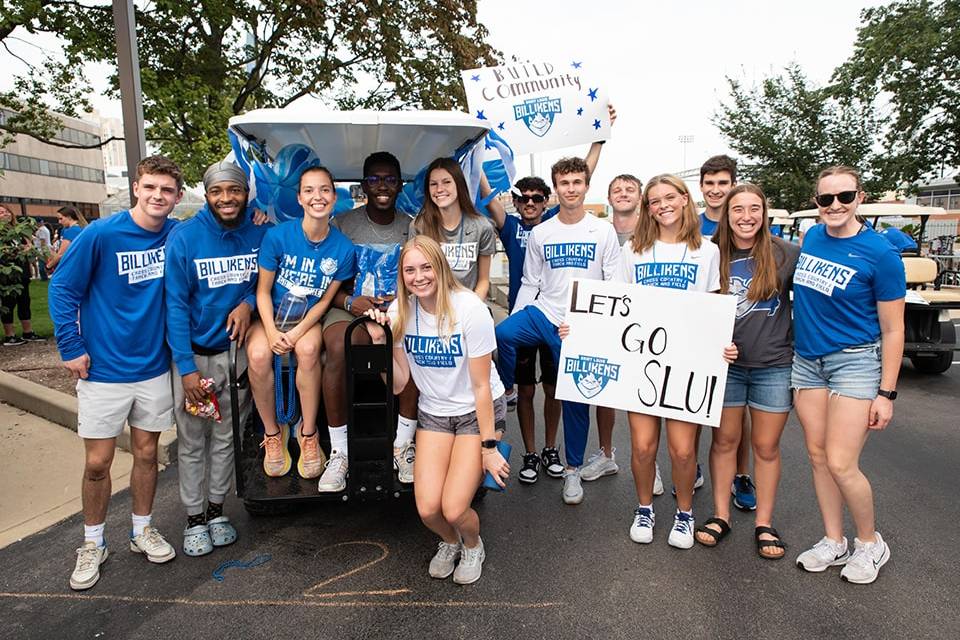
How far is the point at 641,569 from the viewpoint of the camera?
10.8ft

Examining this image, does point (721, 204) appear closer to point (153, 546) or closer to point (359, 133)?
point (359, 133)

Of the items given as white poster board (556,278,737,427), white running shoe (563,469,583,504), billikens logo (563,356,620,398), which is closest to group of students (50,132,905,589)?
white poster board (556,278,737,427)

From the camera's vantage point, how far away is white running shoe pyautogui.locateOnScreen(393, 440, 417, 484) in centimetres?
337

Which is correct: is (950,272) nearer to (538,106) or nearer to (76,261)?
(538,106)

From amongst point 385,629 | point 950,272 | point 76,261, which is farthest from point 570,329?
point 950,272

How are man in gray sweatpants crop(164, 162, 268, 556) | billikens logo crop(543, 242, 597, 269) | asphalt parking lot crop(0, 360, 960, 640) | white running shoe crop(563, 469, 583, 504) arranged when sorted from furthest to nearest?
white running shoe crop(563, 469, 583, 504)
billikens logo crop(543, 242, 597, 269)
man in gray sweatpants crop(164, 162, 268, 556)
asphalt parking lot crop(0, 360, 960, 640)

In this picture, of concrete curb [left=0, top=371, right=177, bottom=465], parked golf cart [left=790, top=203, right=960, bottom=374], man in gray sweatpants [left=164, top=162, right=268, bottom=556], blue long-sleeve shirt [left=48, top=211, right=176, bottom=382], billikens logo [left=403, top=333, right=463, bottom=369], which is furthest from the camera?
parked golf cart [left=790, top=203, right=960, bottom=374]

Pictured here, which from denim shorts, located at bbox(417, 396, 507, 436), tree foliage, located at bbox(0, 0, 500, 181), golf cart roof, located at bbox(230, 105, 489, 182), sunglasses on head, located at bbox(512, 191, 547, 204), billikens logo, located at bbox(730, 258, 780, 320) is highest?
tree foliage, located at bbox(0, 0, 500, 181)

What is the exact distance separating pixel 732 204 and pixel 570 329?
1121mm

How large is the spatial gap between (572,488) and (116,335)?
2824 millimetres

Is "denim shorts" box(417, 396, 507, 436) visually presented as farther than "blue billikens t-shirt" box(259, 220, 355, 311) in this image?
No

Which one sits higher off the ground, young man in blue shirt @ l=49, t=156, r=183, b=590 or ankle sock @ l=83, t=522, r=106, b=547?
young man in blue shirt @ l=49, t=156, r=183, b=590

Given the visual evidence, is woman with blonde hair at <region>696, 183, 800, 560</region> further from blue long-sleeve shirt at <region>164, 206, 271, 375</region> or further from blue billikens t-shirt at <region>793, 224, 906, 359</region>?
blue long-sleeve shirt at <region>164, 206, 271, 375</region>

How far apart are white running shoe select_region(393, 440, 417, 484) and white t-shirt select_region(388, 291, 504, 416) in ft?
0.98
